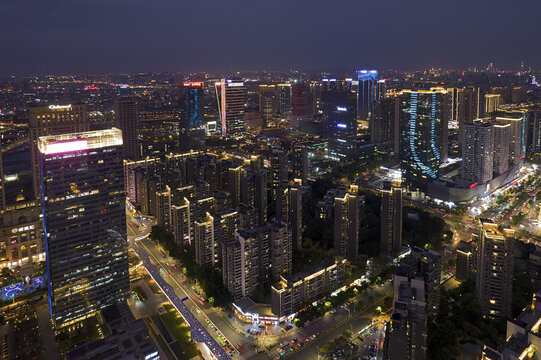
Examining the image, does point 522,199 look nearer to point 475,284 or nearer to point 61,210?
point 475,284

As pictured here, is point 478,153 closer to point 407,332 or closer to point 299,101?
point 407,332

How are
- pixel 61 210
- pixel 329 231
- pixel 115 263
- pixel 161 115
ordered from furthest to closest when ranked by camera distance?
pixel 161 115 < pixel 329 231 < pixel 115 263 < pixel 61 210

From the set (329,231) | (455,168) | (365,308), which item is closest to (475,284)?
(365,308)

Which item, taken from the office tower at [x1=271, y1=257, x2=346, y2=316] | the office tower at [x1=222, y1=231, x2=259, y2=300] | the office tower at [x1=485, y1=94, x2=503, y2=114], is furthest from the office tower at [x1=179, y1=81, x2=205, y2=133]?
the office tower at [x1=485, y1=94, x2=503, y2=114]

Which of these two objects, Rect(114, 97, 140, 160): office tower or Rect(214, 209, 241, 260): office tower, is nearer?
Rect(214, 209, 241, 260): office tower

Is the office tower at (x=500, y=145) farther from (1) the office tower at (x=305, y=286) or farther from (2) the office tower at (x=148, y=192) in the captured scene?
(2) the office tower at (x=148, y=192)

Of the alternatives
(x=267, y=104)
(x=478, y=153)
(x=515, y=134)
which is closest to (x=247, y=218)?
(x=478, y=153)

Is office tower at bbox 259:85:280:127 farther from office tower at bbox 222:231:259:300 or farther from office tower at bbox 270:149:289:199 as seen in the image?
office tower at bbox 222:231:259:300
